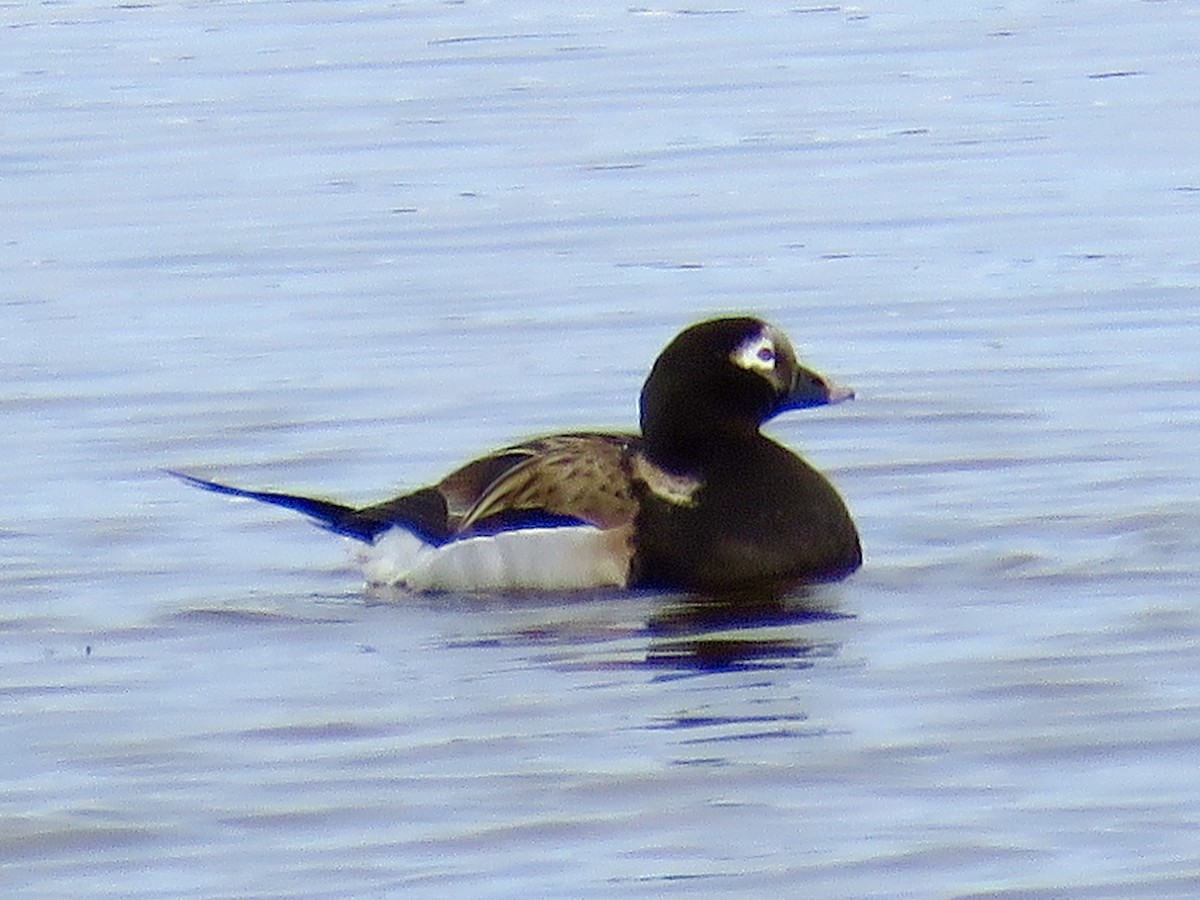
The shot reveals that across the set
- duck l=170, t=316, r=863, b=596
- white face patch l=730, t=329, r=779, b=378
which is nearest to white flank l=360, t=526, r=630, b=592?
duck l=170, t=316, r=863, b=596

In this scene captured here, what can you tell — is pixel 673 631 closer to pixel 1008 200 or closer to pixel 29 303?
pixel 29 303

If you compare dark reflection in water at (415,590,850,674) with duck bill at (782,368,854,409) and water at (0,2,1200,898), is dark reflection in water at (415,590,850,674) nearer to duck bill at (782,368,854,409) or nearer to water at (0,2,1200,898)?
water at (0,2,1200,898)

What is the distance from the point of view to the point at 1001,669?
8539 millimetres

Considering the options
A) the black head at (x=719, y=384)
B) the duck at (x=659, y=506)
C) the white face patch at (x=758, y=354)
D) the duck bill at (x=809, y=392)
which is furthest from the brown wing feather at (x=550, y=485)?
the duck bill at (x=809, y=392)

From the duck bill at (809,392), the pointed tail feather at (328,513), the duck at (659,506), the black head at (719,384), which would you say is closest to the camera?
the duck at (659,506)

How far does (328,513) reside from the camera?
33.6 feet

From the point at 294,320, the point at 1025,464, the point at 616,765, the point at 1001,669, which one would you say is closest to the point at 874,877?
the point at 616,765

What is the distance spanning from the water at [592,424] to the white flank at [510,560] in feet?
0.34

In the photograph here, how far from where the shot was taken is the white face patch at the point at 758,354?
33.9ft

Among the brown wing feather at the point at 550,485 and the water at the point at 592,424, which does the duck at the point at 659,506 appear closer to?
the brown wing feather at the point at 550,485

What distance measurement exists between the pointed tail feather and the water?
0.14m

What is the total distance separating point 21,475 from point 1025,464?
119 inches

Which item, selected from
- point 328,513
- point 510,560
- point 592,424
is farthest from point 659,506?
point 592,424

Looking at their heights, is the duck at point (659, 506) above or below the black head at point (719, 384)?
below
